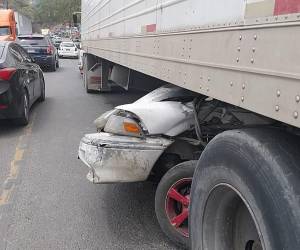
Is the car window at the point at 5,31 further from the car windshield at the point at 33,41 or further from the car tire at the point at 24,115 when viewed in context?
the car tire at the point at 24,115

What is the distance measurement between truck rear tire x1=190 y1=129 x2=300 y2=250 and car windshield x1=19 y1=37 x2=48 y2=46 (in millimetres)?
22244

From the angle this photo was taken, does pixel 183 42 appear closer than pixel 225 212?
No

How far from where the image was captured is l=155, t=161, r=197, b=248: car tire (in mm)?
3812

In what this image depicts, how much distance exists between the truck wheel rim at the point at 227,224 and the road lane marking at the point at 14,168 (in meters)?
2.86

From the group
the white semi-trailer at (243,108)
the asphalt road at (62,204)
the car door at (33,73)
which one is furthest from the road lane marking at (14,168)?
the white semi-trailer at (243,108)

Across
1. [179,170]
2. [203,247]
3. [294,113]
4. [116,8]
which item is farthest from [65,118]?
[294,113]

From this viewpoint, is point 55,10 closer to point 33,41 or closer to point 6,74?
point 33,41

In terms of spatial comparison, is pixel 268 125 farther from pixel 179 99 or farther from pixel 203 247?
pixel 179 99

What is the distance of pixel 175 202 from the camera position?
13.0 feet

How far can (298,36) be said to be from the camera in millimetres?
1777

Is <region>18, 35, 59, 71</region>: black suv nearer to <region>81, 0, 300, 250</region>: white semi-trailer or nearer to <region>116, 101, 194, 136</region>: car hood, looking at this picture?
<region>116, 101, 194, 136</region>: car hood

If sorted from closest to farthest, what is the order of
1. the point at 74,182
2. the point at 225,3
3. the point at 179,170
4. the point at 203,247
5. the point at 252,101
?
the point at 252,101 → the point at 225,3 → the point at 203,247 → the point at 179,170 → the point at 74,182

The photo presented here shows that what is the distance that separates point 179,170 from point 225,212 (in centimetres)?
115

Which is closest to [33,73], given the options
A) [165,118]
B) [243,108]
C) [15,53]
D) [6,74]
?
[15,53]
